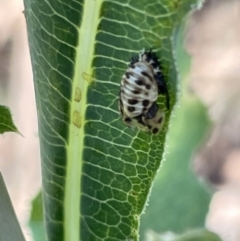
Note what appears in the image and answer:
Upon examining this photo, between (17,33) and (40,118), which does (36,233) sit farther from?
(17,33)

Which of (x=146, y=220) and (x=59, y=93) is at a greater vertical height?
(x=59, y=93)

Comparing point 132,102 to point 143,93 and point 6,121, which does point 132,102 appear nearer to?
→ point 143,93

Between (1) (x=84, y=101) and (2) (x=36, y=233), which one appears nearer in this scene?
(1) (x=84, y=101)

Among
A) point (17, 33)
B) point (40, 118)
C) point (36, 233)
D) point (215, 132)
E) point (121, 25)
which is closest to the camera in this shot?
point (121, 25)

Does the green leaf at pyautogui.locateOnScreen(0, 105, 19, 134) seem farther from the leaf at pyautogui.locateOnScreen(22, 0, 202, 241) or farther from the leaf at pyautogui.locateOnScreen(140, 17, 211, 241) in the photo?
the leaf at pyautogui.locateOnScreen(140, 17, 211, 241)

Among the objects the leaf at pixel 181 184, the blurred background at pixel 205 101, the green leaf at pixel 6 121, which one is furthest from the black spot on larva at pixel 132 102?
the blurred background at pixel 205 101

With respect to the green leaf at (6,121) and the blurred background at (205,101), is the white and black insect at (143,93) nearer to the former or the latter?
the green leaf at (6,121)

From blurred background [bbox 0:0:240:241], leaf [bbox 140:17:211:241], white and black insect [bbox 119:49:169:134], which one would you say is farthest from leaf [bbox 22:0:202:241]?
blurred background [bbox 0:0:240:241]

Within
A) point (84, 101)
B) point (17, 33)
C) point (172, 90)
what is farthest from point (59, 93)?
point (17, 33)

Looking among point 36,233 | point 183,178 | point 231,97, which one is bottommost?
point 36,233
